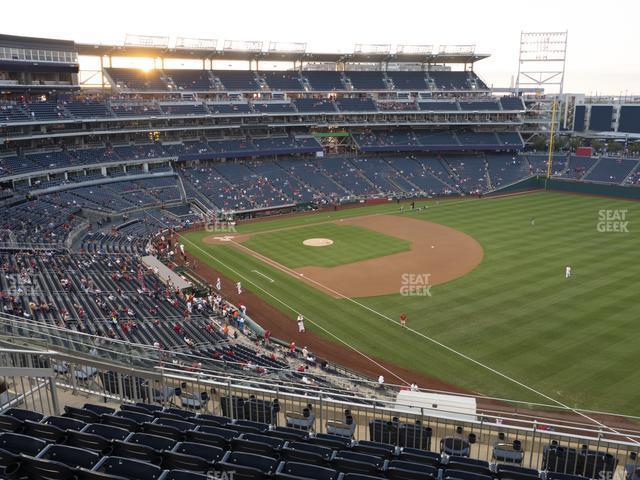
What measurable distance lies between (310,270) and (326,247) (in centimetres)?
651

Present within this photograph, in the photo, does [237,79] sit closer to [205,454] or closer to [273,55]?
[273,55]

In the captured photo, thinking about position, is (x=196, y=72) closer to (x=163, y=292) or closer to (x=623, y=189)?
(x=163, y=292)

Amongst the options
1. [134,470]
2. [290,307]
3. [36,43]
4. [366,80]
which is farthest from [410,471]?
[366,80]

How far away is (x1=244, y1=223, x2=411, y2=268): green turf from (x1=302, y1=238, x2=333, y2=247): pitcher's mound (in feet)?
1.51

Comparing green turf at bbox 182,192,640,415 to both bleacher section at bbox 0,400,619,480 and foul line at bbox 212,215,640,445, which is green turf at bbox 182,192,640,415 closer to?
foul line at bbox 212,215,640,445

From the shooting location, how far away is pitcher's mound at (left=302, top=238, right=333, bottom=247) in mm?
46537

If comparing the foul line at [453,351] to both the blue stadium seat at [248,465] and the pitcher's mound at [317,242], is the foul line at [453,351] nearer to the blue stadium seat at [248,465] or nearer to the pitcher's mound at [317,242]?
the pitcher's mound at [317,242]

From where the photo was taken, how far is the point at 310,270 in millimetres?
39656

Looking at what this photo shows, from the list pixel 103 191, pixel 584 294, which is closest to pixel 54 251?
pixel 103 191

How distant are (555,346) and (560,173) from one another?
57001 mm

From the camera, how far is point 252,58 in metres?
78.2

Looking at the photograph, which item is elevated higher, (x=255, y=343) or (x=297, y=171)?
(x=297, y=171)

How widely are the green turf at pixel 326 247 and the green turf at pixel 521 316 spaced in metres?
3.00

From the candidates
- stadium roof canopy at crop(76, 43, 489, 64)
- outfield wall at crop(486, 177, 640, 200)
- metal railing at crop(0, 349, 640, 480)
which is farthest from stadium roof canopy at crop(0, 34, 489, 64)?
metal railing at crop(0, 349, 640, 480)
